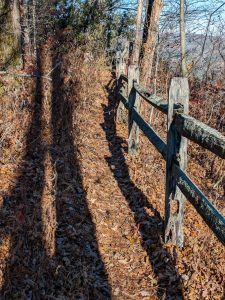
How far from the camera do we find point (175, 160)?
3.91 m

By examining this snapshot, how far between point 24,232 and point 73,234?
24.8 inches

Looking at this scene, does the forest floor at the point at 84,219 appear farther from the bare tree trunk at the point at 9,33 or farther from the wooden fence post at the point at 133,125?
the bare tree trunk at the point at 9,33

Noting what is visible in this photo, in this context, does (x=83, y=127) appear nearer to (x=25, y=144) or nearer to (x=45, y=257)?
(x=25, y=144)

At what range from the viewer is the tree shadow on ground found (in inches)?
132

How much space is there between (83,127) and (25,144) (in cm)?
171

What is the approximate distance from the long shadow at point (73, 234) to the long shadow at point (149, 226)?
24.6 inches

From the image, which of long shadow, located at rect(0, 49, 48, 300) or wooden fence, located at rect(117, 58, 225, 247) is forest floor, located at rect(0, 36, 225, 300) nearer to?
long shadow, located at rect(0, 49, 48, 300)

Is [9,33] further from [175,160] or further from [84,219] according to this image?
[175,160]

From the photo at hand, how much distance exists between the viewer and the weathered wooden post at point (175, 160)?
3846mm

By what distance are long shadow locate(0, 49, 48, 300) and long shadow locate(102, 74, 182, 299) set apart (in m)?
1.30

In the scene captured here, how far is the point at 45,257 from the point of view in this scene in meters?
3.62

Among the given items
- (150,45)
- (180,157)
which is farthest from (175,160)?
(150,45)

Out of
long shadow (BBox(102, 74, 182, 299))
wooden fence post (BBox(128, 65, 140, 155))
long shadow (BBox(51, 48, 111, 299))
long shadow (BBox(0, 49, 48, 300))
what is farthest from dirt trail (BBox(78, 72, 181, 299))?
long shadow (BBox(0, 49, 48, 300))

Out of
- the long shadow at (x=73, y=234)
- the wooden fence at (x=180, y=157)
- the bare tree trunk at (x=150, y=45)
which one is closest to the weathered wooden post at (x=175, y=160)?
the wooden fence at (x=180, y=157)
